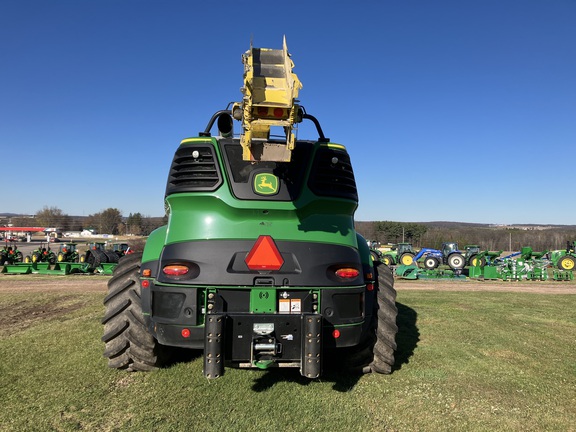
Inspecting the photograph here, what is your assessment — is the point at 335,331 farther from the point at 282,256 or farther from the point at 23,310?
the point at 23,310

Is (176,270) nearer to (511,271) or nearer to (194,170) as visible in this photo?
(194,170)

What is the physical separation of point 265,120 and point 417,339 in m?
4.70

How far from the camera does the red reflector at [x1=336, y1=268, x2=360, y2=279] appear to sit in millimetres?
3846

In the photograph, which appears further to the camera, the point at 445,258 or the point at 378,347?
the point at 445,258

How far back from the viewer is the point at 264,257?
3.71 metres

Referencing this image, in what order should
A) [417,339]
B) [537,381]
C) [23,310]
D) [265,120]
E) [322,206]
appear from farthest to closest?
[23,310]
[417,339]
[537,381]
[322,206]
[265,120]

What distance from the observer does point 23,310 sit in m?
9.09

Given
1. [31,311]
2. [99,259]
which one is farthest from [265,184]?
[99,259]

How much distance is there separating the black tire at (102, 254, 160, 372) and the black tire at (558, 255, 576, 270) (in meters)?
30.2

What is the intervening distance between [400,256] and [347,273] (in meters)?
26.6

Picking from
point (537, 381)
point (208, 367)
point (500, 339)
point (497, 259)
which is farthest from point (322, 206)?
point (497, 259)

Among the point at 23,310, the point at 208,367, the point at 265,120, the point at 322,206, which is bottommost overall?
the point at 23,310

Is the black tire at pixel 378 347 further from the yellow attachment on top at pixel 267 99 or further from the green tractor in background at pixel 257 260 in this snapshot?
the yellow attachment on top at pixel 267 99

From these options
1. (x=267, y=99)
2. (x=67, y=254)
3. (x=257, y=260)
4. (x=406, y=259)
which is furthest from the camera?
(x=406, y=259)
